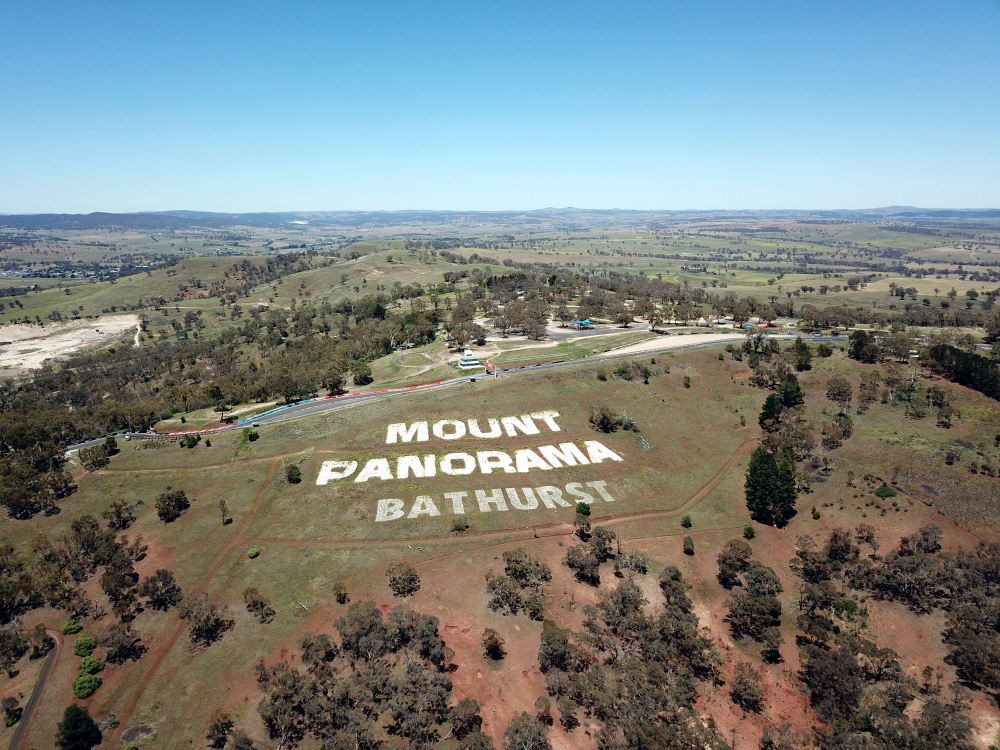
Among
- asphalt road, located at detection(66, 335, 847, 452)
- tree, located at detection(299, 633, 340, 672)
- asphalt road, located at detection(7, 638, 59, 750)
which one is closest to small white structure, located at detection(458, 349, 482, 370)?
asphalt road, located at detection(66, 335, 847, 452)

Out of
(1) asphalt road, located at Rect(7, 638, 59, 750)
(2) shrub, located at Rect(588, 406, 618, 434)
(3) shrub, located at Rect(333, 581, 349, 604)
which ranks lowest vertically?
(1) asphalt road, located at Rect(7, 638, 59, 750)

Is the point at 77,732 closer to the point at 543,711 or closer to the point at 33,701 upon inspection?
the point at 33,701

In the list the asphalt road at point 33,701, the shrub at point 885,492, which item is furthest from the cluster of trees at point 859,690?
the asphalt road at point 33,701

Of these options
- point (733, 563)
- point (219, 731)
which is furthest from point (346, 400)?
point (733, 563)

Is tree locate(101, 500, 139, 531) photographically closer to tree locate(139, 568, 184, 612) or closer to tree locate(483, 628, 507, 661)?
tree locate(139, 568, 184, 612)

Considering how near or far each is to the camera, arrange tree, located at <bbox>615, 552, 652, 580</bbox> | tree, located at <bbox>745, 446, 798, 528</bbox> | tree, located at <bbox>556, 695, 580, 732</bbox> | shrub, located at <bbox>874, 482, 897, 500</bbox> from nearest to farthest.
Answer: tree, located at <bbox>556, 695, 580, 732</bbox> < tree, located at <bbox>615, 552, 652, 580</bbox> < tree, located at <bbox>745, 446, 798, 528</bbox> < shrub, located at <bbox>874, 482, 897, 500</bbox>
